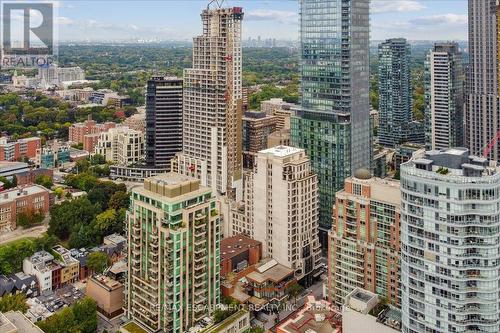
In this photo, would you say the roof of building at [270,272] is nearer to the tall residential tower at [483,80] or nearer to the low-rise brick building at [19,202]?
the low-rise brick building at [19,202]

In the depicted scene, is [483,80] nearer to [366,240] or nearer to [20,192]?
[366,240]

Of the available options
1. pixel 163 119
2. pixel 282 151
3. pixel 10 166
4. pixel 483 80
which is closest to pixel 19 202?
pixel 10 166

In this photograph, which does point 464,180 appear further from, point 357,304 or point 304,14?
point 304,14

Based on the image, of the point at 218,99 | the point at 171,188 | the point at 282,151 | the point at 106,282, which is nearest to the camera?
the point at 171,188

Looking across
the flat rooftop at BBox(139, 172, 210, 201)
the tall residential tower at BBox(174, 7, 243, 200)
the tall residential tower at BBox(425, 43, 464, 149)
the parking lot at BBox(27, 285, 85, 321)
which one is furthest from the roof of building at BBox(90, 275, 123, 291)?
the tall residential tower at BBox(425, 43, 464, 149)

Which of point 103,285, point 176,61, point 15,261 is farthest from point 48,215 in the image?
point 176,61

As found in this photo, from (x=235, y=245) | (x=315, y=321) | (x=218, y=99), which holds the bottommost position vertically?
(x=315, y=321)

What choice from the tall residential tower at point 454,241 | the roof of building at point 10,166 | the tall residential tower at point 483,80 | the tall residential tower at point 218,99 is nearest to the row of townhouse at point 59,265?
the tall residential tower at point 218,99

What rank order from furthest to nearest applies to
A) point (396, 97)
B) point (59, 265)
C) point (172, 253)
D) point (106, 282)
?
point (396, 97) → point (59, 265) → point (106, 282) → point (172, 253)
